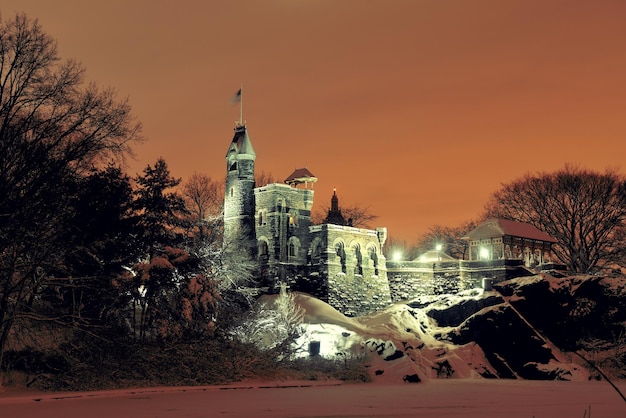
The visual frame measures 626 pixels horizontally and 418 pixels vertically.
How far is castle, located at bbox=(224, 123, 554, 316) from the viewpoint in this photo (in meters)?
62.4

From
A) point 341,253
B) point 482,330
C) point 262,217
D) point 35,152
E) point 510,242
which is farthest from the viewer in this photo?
point 510,242

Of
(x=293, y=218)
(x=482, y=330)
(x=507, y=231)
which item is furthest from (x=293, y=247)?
(x=507, y=231)

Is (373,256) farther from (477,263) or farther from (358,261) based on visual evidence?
(477,263)

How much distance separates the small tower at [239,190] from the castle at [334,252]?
0.07 m

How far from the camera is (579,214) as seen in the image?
7138 cm

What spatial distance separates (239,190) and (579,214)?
94.8 feet

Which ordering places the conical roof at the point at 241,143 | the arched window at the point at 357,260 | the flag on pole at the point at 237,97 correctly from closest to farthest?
the arched window at the point at 357,260 → the conical roof at the point at 241,143 → the flag on pole at the point at 237,97

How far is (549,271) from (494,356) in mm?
10973

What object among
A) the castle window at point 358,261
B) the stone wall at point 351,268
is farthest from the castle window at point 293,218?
the castle window at point 358,261

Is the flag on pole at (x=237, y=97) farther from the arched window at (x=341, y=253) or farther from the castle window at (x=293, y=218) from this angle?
the arched window at (x=341, y=253)

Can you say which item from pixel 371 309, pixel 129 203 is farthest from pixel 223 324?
pixel 371 309

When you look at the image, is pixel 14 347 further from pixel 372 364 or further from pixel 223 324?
pixel 372 364

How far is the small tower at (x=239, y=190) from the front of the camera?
63469mm

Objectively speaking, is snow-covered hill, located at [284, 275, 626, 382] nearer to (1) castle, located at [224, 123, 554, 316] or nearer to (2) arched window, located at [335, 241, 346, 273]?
(1) castle, located at [224, 123, 554, 316]
